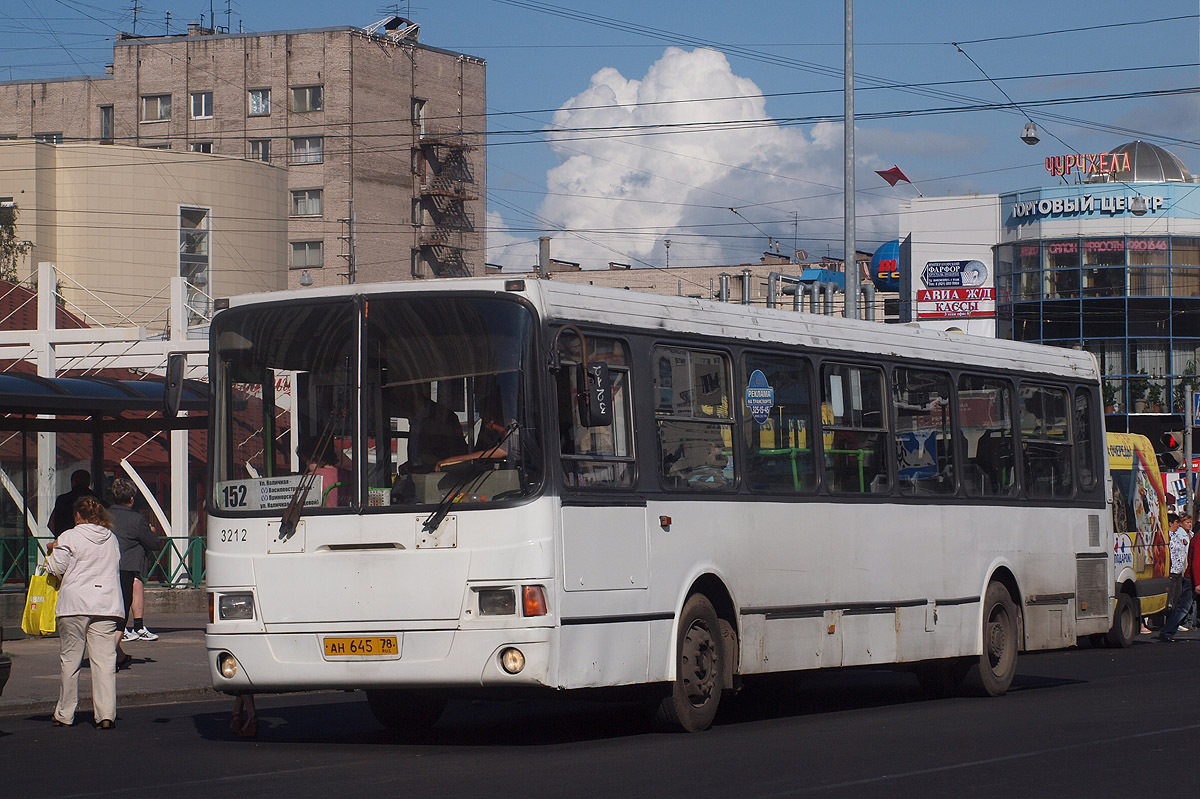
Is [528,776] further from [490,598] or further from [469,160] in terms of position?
[469,160]

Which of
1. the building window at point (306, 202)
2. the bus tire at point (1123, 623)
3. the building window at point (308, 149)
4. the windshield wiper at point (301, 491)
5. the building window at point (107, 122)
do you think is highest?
the building window at point (107, 122)

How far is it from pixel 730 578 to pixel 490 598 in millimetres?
2271

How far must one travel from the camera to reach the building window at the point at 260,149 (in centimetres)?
8381

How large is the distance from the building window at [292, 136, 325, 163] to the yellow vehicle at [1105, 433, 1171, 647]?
198 ft

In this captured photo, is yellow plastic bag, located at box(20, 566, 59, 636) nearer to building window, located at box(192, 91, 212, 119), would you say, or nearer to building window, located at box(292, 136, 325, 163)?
building window, located at box(292, 136, 325, 163)

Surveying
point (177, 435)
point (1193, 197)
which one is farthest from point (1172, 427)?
point (177, 435)

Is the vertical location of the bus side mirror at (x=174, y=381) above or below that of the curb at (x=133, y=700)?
above

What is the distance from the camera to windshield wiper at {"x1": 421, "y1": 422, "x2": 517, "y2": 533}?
10.6 metres

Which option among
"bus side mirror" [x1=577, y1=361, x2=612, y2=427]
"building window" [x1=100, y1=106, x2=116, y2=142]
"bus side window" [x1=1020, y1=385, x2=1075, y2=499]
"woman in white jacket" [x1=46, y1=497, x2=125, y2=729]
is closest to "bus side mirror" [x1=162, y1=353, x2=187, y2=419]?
"woman in white jacket" [x1=46, y1=497, x2=125, y2=729]

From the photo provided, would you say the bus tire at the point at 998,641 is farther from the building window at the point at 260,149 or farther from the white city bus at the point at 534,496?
the building window at the point at 260,149

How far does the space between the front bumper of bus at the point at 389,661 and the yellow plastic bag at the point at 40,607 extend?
3.29m

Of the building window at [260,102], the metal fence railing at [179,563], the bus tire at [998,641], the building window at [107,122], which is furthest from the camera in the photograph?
the building window at [107,122]

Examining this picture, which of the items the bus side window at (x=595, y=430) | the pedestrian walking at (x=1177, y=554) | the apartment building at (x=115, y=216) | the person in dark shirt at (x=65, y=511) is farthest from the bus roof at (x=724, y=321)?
the apartment building at (x=115, y=216)

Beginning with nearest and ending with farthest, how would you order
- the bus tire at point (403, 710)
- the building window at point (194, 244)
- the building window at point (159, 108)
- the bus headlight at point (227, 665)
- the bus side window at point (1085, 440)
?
the bus headlight at point (227, 665)
the bus tire at point (403, 710)
the bus side window at point (1085, 440)
the building window at point (194, 244)
the building window at point (159, 108)
